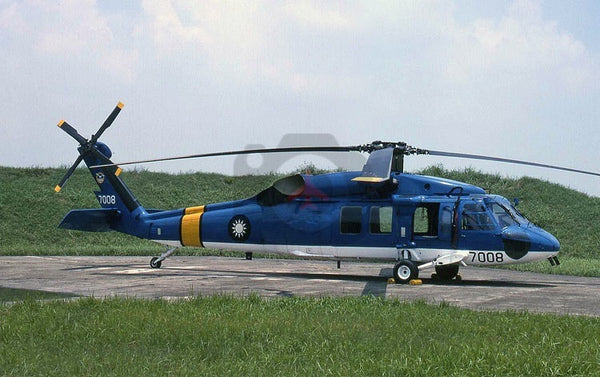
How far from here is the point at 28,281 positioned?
56.9ft

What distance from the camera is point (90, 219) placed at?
2133cm

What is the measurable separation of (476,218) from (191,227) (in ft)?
25.8

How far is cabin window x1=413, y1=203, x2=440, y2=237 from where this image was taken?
17.5m

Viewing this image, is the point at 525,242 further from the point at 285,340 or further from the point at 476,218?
the point at 285,340

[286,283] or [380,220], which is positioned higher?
[380,220]

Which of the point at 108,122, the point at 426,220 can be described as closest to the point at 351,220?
the point at 426,220

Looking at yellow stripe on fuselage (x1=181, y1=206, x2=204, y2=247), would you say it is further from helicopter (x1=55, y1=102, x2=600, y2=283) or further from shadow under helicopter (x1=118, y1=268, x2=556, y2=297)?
shadow under helicopter (x1=118, y1=268, x2=556, y2=297)

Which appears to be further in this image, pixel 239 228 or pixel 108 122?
pixel 108 122

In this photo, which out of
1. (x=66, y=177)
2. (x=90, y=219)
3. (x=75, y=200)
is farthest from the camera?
(x=75, y=200)

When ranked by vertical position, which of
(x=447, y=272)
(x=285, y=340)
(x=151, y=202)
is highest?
(x=151, y=202)

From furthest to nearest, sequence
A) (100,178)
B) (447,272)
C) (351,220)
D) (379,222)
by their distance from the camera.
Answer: (100,178) → (447,272) → (351,220) → (379,222)

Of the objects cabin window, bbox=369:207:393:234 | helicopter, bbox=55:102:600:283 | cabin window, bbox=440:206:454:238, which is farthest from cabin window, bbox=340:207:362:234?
cabin window, bbox=440:206:454:238

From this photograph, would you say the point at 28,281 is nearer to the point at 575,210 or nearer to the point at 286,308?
the point at 286,308

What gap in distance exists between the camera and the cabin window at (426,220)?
17.5 metres
